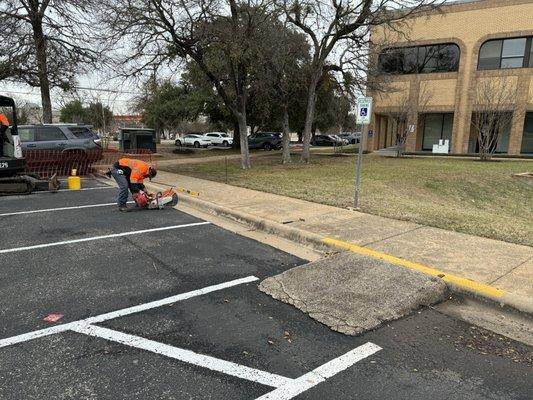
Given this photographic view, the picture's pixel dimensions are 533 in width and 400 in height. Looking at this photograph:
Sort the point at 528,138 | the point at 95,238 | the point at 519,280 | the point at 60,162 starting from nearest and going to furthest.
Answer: the point at 519,280, the point at 95,238, the point at 60,162, the point at 528,138

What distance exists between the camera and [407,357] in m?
3.46

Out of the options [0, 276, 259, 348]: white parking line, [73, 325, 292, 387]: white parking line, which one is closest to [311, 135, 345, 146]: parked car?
[0, 276, 259, 348]: white parking line

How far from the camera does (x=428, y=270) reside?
513 cm

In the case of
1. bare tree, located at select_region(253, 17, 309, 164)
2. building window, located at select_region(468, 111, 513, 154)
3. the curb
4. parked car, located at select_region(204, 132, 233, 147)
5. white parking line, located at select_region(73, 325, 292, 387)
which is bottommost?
white parking line, located at select_region(73, 325, 292, 387)

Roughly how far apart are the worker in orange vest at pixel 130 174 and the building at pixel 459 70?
20949mm

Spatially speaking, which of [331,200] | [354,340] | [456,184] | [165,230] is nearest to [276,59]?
[456,184]

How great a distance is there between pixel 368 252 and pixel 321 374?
115 inches

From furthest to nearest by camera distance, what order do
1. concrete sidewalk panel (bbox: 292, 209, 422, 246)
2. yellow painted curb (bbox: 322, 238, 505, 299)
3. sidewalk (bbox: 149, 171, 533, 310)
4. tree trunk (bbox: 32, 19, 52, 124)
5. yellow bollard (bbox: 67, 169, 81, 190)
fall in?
1. tree trunk (bbox: 32, 19, 52, 124)
2. yellow bollard (bbox: 67, 169, 81, 190)
3. concrete sidewalk panel (bbox: 292, 209, 422, 246)
4. sidewalk (bbox: 149, 171, 533, 310)
5. yellow painted curb (bbox: 322, 238, 505, 299)

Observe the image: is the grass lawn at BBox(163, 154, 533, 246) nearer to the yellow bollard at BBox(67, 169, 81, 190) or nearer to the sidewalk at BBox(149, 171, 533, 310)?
the sidewalk at BBox(149, 171, 533, 310)

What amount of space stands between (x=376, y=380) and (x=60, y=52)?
21667 mm

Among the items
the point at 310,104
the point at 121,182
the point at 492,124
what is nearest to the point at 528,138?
the point at 492,124

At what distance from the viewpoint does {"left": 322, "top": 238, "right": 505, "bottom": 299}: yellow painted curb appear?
14.8 ft

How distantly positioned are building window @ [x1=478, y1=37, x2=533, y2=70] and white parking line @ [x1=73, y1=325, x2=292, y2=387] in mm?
30864

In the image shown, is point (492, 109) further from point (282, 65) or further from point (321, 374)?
point (321, 374)
